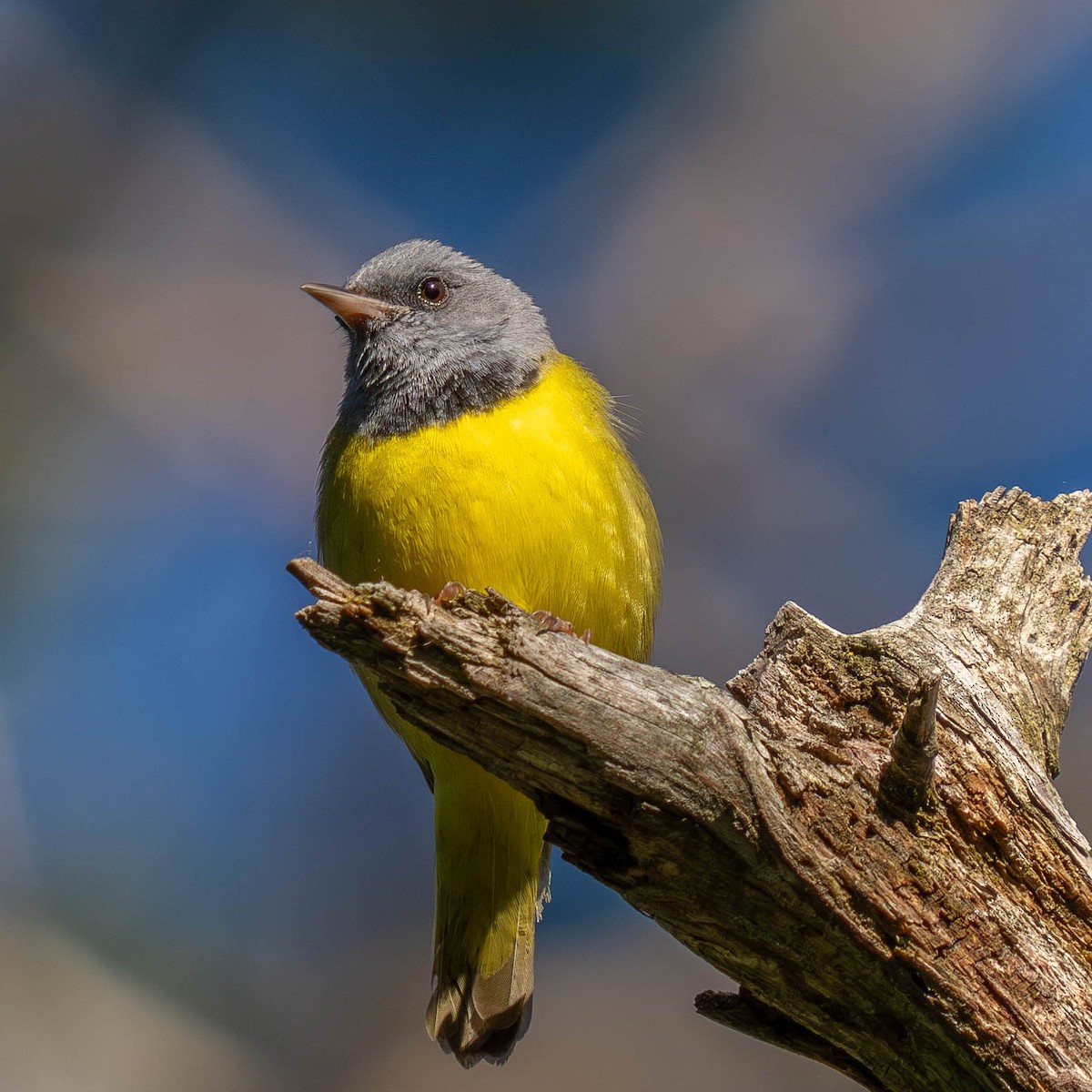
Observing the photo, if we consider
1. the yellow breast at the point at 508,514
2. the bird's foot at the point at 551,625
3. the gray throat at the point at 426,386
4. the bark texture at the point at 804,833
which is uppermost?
the gray throat at the point at 426,386

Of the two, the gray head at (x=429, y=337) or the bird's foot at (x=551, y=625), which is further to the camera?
the gray head at (x=429, y=337)

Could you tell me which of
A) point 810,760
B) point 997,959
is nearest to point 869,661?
point 810,760

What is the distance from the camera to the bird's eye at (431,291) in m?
4.64

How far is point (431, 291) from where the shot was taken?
4.67m

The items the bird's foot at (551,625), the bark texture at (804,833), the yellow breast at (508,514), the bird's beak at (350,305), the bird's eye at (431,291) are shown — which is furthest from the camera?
the bird's eye at (431,291)

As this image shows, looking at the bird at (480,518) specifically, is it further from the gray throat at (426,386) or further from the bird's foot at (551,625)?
the bird's foot at (551,625)

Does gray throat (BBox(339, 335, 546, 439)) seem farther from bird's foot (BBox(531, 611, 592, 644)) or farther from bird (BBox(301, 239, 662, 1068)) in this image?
bird's foot (BBox(531, 611, 592, 644))

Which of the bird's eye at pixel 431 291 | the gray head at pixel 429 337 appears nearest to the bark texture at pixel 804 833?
the gray head at pixel 429 337

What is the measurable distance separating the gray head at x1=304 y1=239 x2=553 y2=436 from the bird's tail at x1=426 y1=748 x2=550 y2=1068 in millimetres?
1228

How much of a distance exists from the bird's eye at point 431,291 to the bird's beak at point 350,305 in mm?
129

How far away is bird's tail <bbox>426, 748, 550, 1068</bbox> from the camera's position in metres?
4.01

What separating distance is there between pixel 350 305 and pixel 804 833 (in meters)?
2.86

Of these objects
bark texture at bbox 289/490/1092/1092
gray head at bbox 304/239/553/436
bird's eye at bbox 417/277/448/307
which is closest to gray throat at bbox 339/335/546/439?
gray head at bbox 304/239/553/436

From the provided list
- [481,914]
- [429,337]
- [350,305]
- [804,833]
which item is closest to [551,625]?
[804,833]
